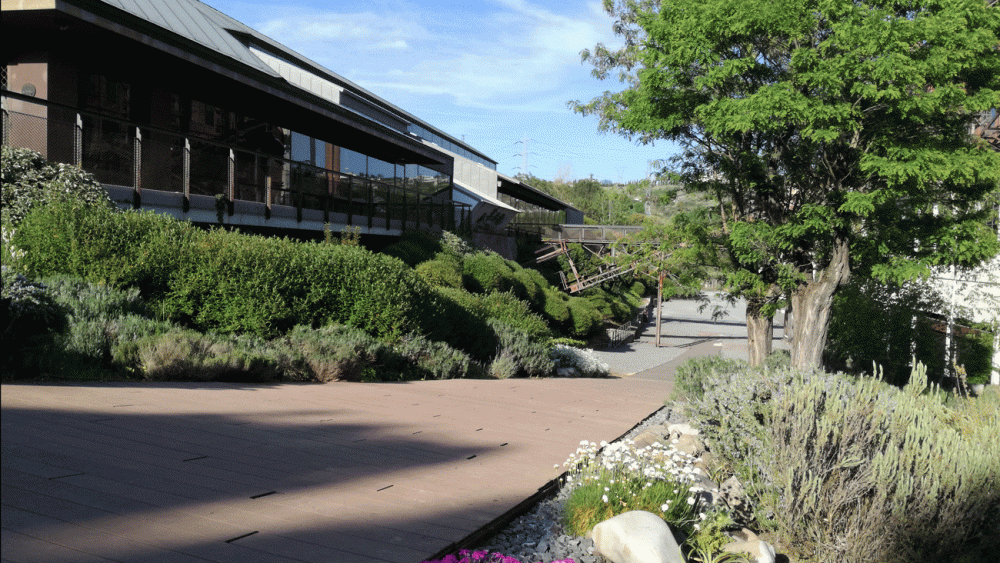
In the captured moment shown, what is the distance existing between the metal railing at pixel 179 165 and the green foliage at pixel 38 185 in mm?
307

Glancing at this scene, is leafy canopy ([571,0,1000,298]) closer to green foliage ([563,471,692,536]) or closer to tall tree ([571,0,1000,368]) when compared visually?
tall tree ([571,0,1000,368])

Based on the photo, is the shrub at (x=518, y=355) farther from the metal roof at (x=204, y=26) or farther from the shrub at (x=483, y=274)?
the metal roof at (x=204, y=26)

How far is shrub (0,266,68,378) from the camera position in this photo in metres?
6.57

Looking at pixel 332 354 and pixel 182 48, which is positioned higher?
pixel 182 48

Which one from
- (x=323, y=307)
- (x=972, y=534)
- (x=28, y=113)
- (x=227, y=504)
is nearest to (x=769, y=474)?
(x=972, y=534)

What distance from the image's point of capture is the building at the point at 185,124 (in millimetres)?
10562

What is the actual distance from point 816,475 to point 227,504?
3929 mm

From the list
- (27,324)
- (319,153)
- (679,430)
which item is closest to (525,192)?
(319,153)

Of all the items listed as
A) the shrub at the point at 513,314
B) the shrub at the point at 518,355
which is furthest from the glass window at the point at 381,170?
the shrub at the point at 518,355

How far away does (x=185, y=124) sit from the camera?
596 inches

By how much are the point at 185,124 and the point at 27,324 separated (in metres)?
9.03

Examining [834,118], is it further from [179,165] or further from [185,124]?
[185,124]

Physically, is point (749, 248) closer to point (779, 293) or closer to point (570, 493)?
point (779, 293)

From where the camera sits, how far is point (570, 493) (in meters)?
5.33
